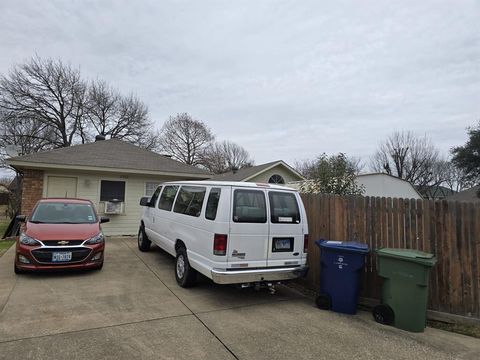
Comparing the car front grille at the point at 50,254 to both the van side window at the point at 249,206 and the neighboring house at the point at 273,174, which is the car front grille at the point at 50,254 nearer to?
the van side window at the point at 249,206

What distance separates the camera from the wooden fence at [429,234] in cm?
436

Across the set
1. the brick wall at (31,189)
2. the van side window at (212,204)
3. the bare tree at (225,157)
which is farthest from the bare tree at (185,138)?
the van side window at (212,204)

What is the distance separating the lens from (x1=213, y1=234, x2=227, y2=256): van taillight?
182 inches

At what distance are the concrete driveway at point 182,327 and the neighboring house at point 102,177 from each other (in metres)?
5.86

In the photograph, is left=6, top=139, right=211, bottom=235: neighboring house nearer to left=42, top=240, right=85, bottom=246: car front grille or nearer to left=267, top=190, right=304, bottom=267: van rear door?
left=42, top=240, right=85, bottom=246: car front grille

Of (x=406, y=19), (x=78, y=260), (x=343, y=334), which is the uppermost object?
(x=406, y=19)

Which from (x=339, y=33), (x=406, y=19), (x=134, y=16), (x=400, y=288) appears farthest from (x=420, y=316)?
(x=134, y=16)

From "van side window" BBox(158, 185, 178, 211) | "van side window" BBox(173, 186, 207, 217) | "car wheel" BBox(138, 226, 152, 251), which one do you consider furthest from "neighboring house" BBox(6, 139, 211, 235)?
"van side window" BBox(173, 186, 207, 217)

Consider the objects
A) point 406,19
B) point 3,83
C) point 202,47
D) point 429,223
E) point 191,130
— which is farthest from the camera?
point 191,130

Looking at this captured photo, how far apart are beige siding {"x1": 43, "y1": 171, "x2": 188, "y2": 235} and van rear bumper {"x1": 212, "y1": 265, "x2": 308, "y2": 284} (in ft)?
28.7

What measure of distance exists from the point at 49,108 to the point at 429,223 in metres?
32.1

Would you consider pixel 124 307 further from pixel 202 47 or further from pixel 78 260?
pixel 202 47

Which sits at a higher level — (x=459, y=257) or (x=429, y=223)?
(x=429, y=223)

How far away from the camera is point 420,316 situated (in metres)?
4.16
